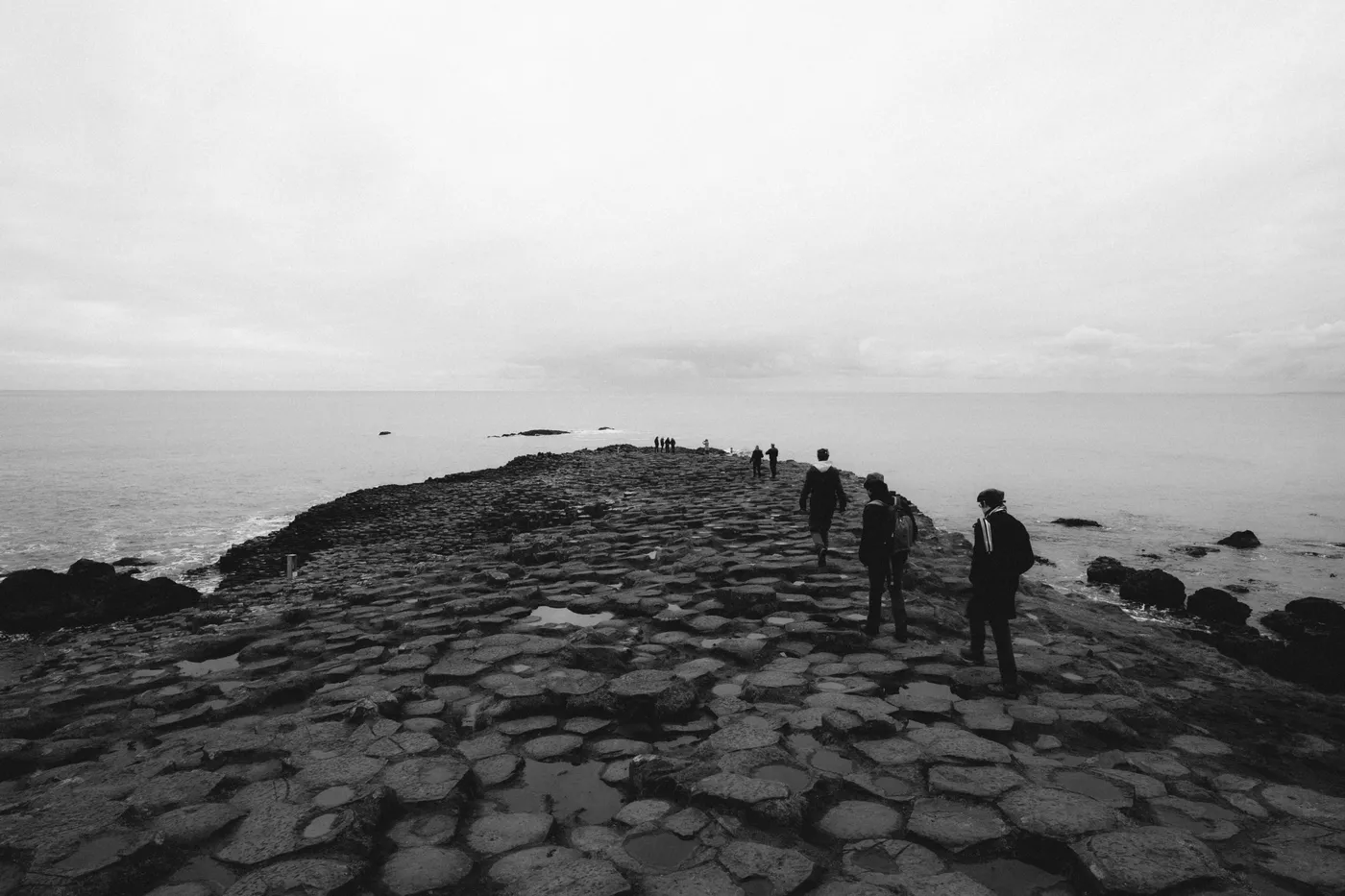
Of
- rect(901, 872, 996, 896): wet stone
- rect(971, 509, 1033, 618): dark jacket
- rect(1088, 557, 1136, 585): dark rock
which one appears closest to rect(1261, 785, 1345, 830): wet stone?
rect(971, 509, 1033, 618): dark jacket

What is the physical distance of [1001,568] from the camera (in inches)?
271

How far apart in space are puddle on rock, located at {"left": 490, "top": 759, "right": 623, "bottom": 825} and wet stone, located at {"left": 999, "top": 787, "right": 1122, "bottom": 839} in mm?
2807

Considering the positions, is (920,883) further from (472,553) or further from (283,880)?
(472,553)

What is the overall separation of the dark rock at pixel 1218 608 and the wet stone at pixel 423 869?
17.0 metres

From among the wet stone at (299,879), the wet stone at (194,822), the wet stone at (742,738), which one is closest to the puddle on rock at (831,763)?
the wet stone at (742,738)

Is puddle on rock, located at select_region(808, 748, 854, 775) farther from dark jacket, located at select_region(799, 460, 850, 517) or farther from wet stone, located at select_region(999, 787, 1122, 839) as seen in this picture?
dark jacket, located at select_region(799, 460, 850, 517)

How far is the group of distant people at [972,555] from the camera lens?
22.4 ft

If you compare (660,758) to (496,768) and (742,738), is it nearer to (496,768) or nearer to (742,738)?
(742,738)

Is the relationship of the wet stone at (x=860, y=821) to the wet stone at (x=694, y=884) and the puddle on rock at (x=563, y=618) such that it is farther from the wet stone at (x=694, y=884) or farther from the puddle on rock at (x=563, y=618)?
the puddle on rock at (x=563, y=618)

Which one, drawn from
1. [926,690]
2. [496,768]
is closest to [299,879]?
[496,768]

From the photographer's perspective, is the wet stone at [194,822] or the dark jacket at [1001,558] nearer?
the wet stone at [194,822]

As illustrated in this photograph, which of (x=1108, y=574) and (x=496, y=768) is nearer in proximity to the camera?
(x=496, y=768)

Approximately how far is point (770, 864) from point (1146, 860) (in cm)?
226

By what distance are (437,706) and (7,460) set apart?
77.2 metres
